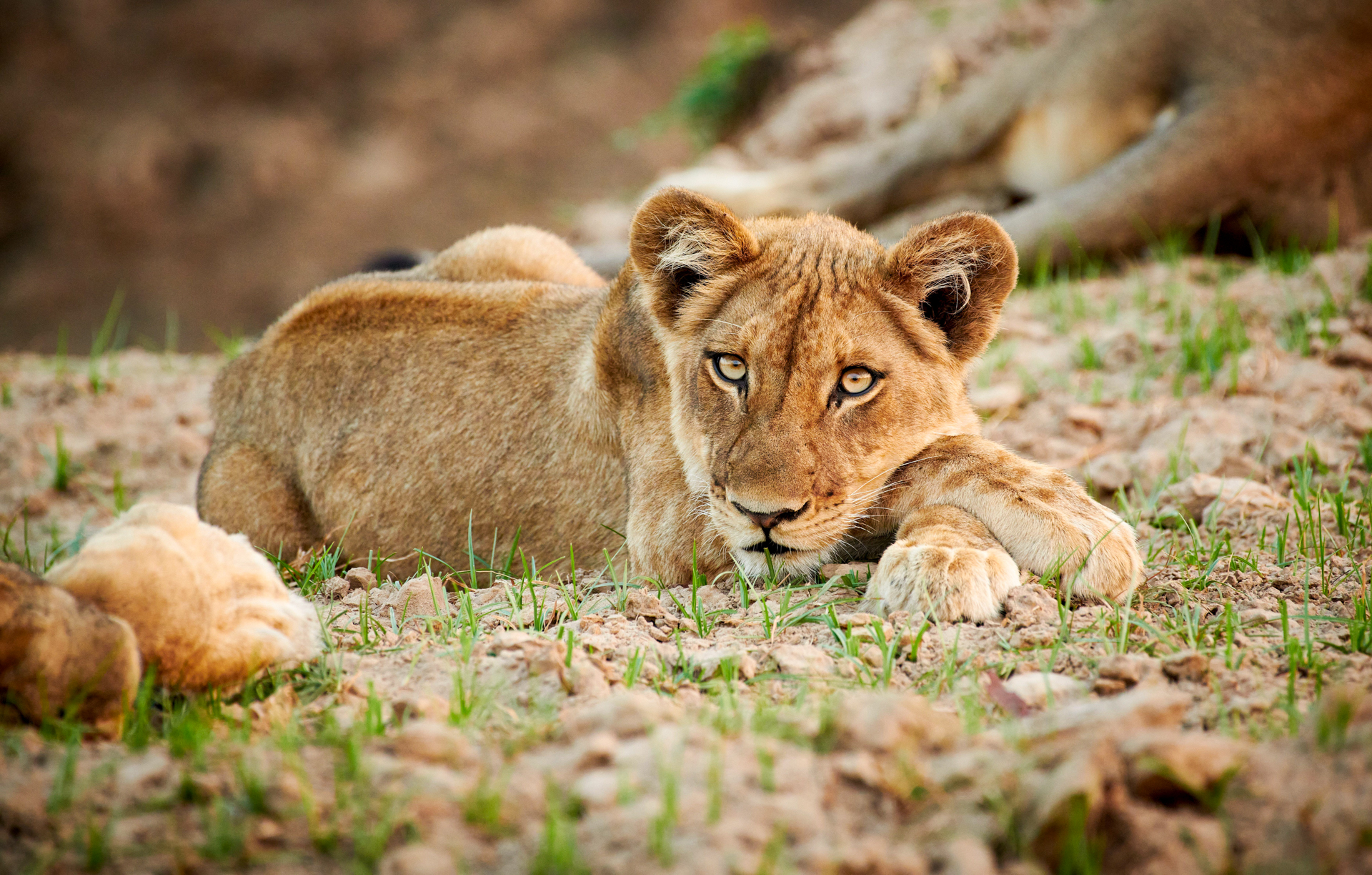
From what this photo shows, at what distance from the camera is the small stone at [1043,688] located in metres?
2.34

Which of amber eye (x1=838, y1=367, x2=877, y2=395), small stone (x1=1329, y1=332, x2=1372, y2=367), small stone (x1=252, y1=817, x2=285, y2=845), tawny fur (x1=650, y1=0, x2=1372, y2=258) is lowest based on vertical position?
small stone (x1=252, y1=817, x2=285, y2=845)

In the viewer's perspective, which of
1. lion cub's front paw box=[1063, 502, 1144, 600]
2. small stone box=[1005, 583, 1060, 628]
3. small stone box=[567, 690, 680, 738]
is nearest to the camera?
small stone box=[567, 690, 680, 738]

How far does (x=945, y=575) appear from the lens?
9.04 feet

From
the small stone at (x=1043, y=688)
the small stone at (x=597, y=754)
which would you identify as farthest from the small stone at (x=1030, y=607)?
the small stone at (x=597, y=754)

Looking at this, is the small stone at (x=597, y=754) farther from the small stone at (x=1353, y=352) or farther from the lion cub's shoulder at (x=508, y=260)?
the small stone at (x=1353, y=352)

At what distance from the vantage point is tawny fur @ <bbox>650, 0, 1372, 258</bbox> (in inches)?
237

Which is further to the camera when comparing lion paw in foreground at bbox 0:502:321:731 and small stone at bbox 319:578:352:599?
small stone at bbox 319:578:352:599

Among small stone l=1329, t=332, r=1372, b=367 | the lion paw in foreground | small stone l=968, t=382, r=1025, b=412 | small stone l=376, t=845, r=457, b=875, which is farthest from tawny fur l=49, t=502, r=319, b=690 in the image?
small stone l=1329, t=332, r=1372, b=367

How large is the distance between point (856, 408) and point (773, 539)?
16.9 inches

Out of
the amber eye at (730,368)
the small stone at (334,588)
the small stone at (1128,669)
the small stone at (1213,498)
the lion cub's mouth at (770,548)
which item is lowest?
the small stone at (1128,669)

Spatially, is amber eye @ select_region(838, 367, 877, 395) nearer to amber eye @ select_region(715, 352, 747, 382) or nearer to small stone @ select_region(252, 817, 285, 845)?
amber eye @ select_region(715, 352, 747, 382)

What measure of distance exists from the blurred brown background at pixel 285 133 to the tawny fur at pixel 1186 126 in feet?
28.8

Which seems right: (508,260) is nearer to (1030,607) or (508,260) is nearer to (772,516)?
(772,516)

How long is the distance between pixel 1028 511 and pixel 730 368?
87cm
